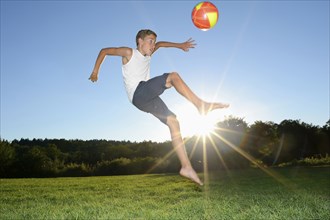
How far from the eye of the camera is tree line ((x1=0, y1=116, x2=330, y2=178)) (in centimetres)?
3447

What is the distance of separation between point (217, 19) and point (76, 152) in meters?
54.7

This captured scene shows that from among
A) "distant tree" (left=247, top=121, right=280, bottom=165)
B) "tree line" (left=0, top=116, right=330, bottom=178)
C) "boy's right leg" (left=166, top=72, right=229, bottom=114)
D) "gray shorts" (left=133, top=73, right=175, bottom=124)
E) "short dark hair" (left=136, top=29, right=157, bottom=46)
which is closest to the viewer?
"gray shorts" (left=133, top=73, right=175, bottom=124)

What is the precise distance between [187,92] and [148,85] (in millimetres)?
620

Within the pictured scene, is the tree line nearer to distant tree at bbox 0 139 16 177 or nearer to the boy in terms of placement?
distant tree at bbox 0 139 16 177

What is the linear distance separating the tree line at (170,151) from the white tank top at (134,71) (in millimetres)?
26789

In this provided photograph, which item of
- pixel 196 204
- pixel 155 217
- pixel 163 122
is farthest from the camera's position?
pixel 196 204

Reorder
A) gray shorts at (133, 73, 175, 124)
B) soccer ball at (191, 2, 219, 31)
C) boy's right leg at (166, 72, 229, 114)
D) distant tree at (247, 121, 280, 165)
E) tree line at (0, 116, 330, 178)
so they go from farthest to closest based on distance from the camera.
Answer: distant tree at (247, 121, 280, 165) < tree line at (0, 116, 330, 178) < soccer ball at (191, 2, 219, 31) < boy's right leg at (166, 72, 229, 114) < gray shorts at (133, 73, 175, 124)

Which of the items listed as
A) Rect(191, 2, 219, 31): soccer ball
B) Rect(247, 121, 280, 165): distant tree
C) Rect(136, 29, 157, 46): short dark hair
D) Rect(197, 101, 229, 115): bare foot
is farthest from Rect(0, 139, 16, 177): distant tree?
Rect(197, 101, 229, 115): bare foot

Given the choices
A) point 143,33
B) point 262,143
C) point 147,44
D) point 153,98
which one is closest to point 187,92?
point 153,98

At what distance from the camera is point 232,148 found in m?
34.0

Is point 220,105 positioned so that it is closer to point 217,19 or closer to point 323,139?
point 217,19

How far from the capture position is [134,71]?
18.6 ft

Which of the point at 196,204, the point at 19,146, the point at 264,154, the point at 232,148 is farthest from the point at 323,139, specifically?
the point at 196,204

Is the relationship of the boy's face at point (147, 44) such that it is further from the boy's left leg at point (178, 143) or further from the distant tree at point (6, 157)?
the distant tree at point (6, 157)
